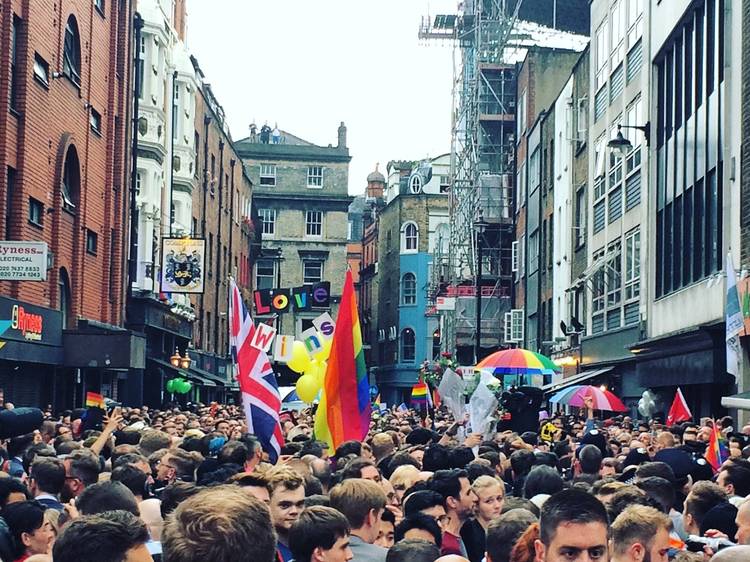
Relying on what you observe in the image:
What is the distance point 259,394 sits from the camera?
47.4 ft

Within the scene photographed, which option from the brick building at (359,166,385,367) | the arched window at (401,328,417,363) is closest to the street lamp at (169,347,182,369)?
the arched window at (401,328,417,363)

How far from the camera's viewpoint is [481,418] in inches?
687

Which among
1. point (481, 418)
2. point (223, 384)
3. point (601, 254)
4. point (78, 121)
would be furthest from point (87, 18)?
point (223, 384)

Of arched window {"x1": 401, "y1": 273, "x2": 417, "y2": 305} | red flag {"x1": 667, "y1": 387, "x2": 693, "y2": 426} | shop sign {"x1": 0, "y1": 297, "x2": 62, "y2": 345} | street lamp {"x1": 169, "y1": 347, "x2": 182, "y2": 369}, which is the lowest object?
red flag {"x1": 667, "y1": 387, "x2": 693, "y2": 426}

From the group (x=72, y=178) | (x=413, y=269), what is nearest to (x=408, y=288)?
(x=413, y=269)

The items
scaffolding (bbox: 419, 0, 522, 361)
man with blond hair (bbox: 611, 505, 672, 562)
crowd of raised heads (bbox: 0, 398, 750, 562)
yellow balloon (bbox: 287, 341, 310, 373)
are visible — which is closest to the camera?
crowd of raised heads (bbox: 0, 398, 750, 562)

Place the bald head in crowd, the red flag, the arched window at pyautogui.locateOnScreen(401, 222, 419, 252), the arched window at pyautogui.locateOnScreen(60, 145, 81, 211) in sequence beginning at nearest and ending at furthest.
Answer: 1. the bald head in crowd
2. the red flag
3. the arched window at pyautogui.locateOnScreen(60, 145, 81, 211)
4. the arched window at pyautogui.locateOnScreen(401, 222, 419, 252)

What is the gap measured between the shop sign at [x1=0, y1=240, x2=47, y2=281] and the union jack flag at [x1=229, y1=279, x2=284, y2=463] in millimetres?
6999

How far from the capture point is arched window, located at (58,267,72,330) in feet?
101

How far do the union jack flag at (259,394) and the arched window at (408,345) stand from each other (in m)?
74.6

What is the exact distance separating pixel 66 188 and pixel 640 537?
85.9ft

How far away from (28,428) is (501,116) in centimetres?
5261

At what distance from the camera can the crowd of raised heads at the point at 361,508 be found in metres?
4.47

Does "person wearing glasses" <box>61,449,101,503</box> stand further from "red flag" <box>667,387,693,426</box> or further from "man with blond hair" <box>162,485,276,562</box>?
"red flag" <box>667,387,693,426</box>
